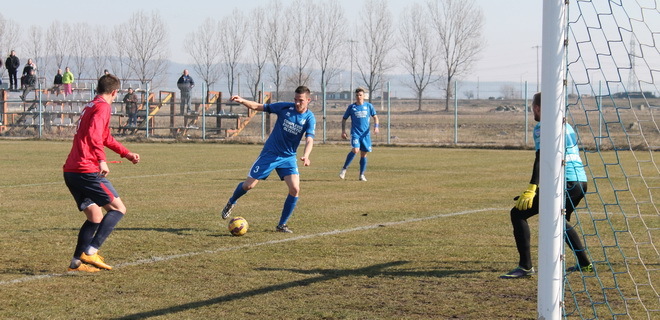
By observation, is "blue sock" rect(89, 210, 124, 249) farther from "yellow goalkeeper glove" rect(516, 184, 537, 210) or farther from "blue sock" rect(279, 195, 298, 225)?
"yellow goalkeeper glove" rect(516, 184, 537, 210)

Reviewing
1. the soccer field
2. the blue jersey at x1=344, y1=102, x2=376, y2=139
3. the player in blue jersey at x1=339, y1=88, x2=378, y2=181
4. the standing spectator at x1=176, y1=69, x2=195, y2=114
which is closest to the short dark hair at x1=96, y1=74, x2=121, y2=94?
the soccer field

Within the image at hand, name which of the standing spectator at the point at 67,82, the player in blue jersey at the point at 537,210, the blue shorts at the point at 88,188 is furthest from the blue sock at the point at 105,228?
the standing spectator at the point at 67,82

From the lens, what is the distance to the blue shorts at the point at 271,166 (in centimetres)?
1039

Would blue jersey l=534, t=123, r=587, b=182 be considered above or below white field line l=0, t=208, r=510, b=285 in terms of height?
above

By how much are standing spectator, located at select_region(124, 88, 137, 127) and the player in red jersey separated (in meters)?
30.9

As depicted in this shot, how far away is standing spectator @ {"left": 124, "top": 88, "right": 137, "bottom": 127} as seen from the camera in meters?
38.0

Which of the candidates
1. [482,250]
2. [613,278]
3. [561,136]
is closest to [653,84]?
[561,136]

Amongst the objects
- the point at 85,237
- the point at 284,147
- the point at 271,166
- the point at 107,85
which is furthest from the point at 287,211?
the point at 107,85

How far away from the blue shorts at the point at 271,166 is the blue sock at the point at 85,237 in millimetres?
2947

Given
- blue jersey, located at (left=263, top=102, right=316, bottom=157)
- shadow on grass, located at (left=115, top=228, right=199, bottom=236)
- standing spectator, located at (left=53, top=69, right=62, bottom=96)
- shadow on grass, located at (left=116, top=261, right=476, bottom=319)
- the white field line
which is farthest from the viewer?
standing spectator, located at (left=53, top=69, right=62, bottom=96)

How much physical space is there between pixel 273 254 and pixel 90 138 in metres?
2.22

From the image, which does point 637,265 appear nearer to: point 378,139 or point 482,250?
point 482,250

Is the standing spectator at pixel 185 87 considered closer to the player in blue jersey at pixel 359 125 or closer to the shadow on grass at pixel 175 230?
the player in blue jersey at pixel 359 125

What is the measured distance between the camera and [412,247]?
9.05m
